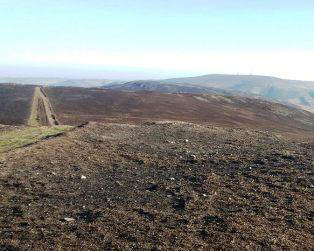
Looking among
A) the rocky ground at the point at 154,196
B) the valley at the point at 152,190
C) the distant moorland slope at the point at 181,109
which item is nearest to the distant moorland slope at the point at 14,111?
the distant moorland slope at the point at 181,109

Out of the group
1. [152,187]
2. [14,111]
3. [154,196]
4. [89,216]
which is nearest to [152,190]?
[152,187]

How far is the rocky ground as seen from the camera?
14.6 metres

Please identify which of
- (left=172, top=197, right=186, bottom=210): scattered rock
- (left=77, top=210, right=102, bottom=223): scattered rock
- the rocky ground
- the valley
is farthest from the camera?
(left=172, top=197, right=186, bottom=210): scattered rock

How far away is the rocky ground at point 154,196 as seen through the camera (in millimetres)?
14648

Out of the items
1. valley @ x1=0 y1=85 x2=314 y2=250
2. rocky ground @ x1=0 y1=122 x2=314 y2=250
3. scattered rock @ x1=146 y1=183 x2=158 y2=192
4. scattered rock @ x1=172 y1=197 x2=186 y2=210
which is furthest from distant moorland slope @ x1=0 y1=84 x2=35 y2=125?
scattered rock @ x1=172 y1=197 x2=186 y2=210

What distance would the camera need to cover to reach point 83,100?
95.2 m

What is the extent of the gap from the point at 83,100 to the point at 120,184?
250ft

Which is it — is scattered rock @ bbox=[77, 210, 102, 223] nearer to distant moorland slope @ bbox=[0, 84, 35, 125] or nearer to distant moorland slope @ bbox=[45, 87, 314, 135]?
distant moorland slope @ bbox=[0, 84, 35, 125]

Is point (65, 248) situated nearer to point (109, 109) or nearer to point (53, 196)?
point (53, 196)

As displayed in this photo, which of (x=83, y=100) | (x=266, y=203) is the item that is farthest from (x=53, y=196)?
(x=83, y=100)

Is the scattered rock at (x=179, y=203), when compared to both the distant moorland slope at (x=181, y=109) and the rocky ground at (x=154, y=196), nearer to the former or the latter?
the rocky ground at (x=154, y=196)

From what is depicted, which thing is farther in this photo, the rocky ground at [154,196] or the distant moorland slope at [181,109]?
the distant moorland slope at [181,109]

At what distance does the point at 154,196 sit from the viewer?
63.2 ft

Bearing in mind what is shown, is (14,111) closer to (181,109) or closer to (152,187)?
(181,109)
